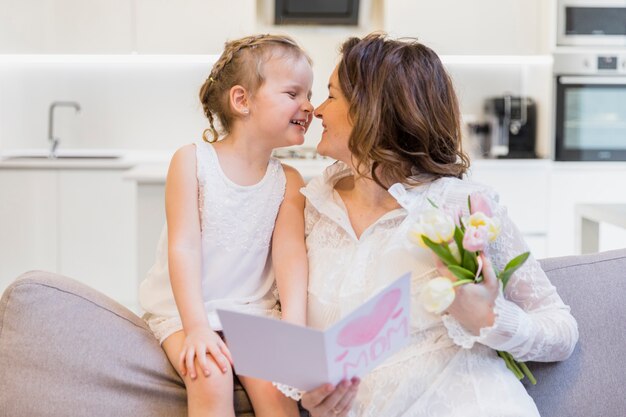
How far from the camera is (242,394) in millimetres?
1693

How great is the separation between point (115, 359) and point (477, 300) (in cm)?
71

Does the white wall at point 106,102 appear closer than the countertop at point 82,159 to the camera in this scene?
No

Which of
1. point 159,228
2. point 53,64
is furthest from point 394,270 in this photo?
point 53,64

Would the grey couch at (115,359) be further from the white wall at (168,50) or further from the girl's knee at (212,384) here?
the white wall at (168,50)

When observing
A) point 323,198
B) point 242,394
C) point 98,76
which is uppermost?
point 98,76

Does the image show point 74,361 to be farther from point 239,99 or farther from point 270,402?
point 239,99

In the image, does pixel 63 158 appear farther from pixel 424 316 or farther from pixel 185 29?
pixel 424 316

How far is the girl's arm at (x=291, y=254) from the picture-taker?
66.7 inches

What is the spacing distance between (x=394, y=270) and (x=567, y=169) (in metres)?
3.15

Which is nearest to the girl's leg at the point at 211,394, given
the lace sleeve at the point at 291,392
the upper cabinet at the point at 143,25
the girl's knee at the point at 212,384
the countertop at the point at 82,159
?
the girl's knee at the point at 212,384

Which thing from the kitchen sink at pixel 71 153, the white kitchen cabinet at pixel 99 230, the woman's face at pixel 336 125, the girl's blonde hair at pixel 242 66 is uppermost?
the girl's blonde hair at pixel 242 66

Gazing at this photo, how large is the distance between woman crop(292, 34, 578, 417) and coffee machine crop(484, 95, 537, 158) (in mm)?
3055

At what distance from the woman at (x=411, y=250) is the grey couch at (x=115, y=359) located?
0.14 meters

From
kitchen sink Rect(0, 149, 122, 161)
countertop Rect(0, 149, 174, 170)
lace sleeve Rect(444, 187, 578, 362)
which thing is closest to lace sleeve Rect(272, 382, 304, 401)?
lace sleeve Rect(444, 187, 578, 362)
